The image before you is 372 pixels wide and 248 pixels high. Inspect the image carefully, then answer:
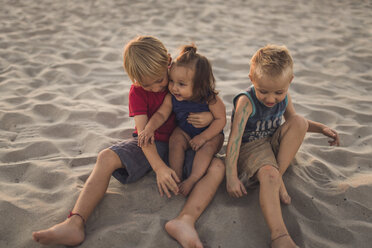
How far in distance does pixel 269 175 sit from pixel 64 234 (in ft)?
3.96

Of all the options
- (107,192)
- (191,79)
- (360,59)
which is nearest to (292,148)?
(191,79)

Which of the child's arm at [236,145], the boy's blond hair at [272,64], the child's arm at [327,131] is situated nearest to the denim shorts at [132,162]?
the child's arm at [236,145]

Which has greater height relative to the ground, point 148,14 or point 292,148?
point 148,14

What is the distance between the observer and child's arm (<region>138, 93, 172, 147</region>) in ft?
6.44

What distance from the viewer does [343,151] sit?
2459 millimetres

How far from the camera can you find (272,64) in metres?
1.80

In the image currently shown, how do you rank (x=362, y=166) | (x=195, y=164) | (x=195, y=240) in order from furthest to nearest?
(x=362, y=166) < (x=195, y=164) < (x=195, y=240)

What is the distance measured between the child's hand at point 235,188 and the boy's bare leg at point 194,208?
79mm

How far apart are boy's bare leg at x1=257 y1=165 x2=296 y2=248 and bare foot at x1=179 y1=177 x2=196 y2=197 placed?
1.38ft

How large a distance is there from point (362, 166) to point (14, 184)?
254 cm

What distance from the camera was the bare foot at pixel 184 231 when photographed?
1.62 m

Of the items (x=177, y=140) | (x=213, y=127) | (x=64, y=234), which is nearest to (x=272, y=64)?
(x=213, y=127)

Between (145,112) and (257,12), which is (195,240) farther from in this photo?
(257,12)

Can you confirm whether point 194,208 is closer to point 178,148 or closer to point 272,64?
point 178,148
